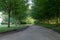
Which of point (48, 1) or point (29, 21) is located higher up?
point (48, 1)

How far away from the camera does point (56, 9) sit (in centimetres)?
3741

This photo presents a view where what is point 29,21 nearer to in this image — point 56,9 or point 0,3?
point 56,9

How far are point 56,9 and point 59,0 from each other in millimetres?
3075

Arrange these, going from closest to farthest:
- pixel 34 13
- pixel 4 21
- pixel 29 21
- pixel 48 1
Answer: pixel 48 1 → pixel 34 13 → pixel 4 21 → pixel 29 21

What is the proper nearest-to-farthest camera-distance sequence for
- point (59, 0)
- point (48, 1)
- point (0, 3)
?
point (0, 3), point (59, 0), point (48, 1)

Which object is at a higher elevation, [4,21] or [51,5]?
[51,5]

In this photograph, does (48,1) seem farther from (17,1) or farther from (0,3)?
(0,3)

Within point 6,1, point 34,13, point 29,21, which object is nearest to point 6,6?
point 6,1

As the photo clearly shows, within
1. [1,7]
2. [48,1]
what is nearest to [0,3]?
[1,7]

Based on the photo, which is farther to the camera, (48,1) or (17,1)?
(48,1)

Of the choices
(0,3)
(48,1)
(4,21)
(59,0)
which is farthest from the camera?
(4,21)

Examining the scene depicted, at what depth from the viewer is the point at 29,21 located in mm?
82062

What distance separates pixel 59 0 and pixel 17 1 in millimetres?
8594

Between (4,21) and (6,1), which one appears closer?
(6,1)
